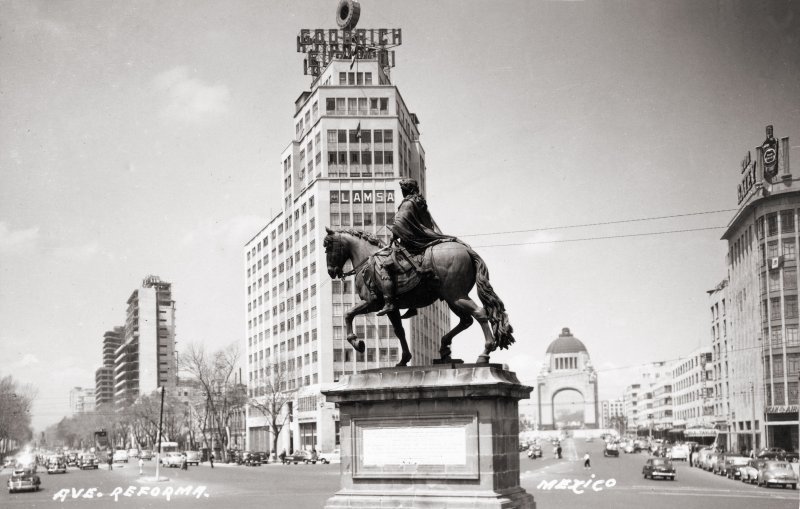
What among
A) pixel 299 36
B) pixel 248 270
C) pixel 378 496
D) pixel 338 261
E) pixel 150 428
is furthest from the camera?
pixel 150 428

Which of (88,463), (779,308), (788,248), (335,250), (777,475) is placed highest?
(788,248)

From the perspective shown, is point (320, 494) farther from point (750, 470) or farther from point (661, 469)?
point (750, 470)

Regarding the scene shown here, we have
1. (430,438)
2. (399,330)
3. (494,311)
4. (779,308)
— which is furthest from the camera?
(779,308)

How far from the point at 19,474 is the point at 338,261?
1442 inches

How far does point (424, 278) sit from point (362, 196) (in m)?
74.5

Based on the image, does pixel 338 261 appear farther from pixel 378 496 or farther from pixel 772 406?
pixel 772 406

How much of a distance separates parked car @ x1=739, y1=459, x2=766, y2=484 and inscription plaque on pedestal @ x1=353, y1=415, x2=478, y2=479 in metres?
32.6

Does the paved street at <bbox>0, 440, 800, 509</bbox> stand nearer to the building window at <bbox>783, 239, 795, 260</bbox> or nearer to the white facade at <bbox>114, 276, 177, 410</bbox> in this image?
the building window at <bbox>783, 239, 795, 260</bbox>

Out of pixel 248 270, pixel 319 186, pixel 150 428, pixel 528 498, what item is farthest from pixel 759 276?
pixel 150 428

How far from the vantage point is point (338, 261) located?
1631 centimetres

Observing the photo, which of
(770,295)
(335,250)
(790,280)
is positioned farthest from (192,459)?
(335,250)

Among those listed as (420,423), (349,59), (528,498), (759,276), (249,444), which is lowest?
(249,444)

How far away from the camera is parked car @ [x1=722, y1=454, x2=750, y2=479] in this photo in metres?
46.6

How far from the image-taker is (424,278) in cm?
1525
